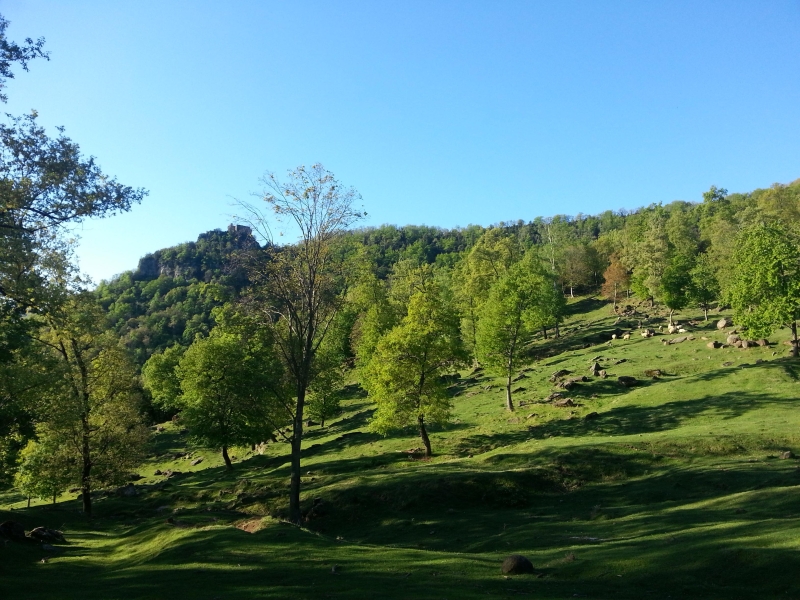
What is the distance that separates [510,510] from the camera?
1226 inches

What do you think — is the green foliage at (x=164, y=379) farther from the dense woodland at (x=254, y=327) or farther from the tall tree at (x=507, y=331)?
the tall tree at (x=507, y=331)

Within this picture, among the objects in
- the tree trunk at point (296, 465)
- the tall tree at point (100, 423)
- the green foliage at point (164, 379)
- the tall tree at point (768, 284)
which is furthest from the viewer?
the green foliage at point (164, 379)

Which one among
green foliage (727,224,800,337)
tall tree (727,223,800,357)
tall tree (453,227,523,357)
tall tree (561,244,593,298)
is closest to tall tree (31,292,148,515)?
tall tree (453,227,523,357)

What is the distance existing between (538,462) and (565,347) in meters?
46.7

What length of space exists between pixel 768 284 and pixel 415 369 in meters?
36.0

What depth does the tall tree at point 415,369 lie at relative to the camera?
150ft

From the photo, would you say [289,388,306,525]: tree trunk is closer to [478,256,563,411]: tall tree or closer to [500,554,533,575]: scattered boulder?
[500,554,533,575]: scattered boulder

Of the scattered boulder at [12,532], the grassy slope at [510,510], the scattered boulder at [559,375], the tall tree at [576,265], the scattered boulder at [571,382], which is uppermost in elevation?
the tall tree at [576,265]

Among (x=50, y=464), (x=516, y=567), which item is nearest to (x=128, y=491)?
(x=50, y=464)

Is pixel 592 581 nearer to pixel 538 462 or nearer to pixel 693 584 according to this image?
pixel 693 584

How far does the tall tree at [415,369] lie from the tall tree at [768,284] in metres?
29.8

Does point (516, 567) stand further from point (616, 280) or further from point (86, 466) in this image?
point (616, 280)

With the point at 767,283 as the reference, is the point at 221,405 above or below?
below

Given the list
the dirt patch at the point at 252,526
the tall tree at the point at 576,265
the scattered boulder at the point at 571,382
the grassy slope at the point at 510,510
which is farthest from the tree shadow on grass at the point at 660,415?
the tall tree at the point at 576,265
